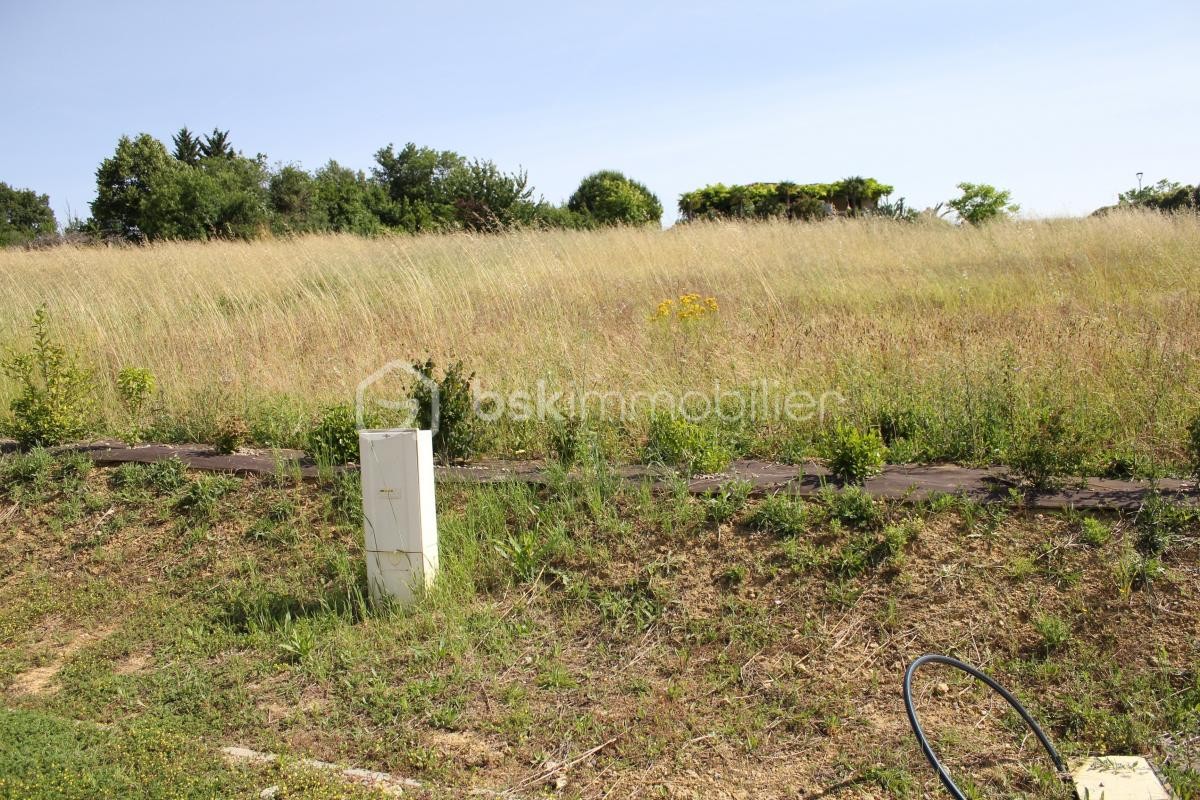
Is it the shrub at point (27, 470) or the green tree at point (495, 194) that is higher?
the green tree at point (495, 194)

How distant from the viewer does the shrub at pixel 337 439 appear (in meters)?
5.22

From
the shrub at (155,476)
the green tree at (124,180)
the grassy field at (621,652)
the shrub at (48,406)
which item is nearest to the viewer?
the grassy field at (621,652)

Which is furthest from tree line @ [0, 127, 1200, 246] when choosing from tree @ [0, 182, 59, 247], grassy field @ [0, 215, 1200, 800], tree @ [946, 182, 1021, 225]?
tree @ [0, 182, 59, 247]

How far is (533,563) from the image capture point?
13.5ft

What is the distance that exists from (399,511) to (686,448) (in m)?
1.60

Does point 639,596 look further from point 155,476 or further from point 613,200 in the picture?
point 613,200

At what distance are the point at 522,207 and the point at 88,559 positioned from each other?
1672 cm

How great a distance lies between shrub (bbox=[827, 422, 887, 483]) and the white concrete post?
198 cm

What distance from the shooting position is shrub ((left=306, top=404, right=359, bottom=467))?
522cm

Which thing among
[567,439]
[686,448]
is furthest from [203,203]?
[686,448]

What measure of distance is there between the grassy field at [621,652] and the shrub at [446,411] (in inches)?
23.0

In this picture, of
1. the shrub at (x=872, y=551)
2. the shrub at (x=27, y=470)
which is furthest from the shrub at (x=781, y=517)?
the shrub at (x=27, y=470)

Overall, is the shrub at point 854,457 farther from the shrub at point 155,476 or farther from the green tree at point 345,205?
the green tree at point 345,205

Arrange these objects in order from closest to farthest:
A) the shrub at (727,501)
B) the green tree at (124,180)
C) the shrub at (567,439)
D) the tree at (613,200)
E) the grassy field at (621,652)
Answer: the grassy field at (621,652)
the shrub at (727,501)
the shrub at (567,439)
the tree at (613,200)
the green tree at (124,180)
